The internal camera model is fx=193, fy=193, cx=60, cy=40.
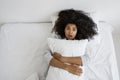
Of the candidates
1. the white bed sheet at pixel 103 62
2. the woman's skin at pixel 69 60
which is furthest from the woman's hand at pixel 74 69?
the white bed sheet at pixel 103 62

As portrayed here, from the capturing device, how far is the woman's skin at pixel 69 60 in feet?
4.10

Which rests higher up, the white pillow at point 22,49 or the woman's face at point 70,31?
the woman's face at point 70,31

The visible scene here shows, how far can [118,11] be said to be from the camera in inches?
63.4

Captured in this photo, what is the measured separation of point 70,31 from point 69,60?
0.64ft

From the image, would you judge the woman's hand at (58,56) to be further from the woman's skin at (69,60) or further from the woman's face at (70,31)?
the woman's face at (70,31)

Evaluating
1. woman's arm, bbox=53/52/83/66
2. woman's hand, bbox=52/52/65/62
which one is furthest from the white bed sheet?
woman's hand, bbox=52/52/65/62

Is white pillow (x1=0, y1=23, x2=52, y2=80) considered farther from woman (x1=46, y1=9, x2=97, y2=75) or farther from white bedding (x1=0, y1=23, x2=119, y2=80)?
woman (x1=46, y1=9, x2=97, y2=75)

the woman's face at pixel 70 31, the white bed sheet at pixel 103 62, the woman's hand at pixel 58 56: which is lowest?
the white bed sheet at pixel 103 62

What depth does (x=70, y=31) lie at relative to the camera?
1306 mm

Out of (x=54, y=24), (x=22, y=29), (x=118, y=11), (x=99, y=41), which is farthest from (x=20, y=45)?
(x=118, y=11)

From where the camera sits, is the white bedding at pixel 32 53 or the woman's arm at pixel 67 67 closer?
the woman's arm at pixel 67 67

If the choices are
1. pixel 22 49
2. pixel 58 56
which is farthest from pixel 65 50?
pixel 22 49

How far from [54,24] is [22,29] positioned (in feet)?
0.87

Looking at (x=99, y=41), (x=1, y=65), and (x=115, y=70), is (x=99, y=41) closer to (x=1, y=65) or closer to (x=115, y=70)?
(x=115, y=70)
